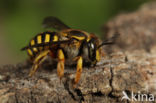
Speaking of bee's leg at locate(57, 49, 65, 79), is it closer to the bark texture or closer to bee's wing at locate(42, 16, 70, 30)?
the bark texture

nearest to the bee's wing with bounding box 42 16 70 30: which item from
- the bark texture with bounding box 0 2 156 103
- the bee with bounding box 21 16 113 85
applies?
the bee with bounding box 21 16 113 85

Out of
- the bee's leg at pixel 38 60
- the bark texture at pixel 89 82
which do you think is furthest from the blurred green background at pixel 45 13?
the bark texture at pixel 89 82

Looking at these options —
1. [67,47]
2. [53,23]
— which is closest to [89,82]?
[67,47]

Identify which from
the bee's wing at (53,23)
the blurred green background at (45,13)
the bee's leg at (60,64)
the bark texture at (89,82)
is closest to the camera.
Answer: the bark texture at (89,82)

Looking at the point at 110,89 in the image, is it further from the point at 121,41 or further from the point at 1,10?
the point at 1,10

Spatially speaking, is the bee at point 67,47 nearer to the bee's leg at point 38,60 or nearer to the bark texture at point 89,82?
the bee's leg at point 38,60

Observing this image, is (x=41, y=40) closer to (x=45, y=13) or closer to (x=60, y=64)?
(x=60, y=64)

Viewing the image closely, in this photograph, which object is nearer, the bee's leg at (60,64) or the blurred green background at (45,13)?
the bee's leg at (60,64)

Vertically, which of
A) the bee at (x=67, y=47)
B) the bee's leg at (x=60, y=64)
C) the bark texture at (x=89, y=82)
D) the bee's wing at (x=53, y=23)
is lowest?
the bark texture at (x=89, y=82)

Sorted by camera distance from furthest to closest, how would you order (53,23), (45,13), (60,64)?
(45,13) < (53,23) < (60,64)
